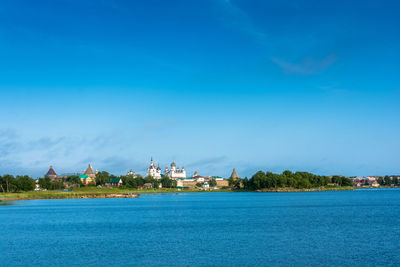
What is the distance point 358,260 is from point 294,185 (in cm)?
14330

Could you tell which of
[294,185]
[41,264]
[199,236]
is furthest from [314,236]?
[294,185]

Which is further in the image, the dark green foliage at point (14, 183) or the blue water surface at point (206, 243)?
the dark green foliage at point (14, 183)

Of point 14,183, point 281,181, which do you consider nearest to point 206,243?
point 14,183

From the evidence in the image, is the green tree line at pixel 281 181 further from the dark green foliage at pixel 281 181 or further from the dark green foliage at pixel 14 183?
the dark green foliage at pixel 14 183

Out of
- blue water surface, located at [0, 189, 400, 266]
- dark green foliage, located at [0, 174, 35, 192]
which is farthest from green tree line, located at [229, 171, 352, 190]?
blue water surface, located at [0, 189, 400, 266]

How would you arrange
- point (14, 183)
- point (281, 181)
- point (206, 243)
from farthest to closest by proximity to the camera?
point (281, 181) → point (14, 183) → point (206, 243)

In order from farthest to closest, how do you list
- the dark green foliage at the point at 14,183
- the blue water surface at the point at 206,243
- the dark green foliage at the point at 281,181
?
the dark green foliage at the point at 281,181
the dark green foliage at the point at 14,183
the blue water surface at the point at 206,243

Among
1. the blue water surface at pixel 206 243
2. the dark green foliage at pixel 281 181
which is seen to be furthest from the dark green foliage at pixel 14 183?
the dark green foliage at pixel 281 181

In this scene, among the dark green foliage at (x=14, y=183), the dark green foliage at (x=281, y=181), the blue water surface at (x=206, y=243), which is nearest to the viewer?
the blue water surface at (x=206, y=243)

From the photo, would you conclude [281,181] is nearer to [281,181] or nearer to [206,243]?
[281,181]

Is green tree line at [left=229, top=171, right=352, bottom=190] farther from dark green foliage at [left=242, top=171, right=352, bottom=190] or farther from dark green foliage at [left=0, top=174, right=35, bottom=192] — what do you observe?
dark green foliage at [left=0, top=174, right=35, bottom=192]

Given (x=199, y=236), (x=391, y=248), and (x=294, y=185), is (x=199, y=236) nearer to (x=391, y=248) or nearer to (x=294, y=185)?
(x=391, y=248)

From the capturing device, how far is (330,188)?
189375 millimetres

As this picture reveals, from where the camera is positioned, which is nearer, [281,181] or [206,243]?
[206,243]
